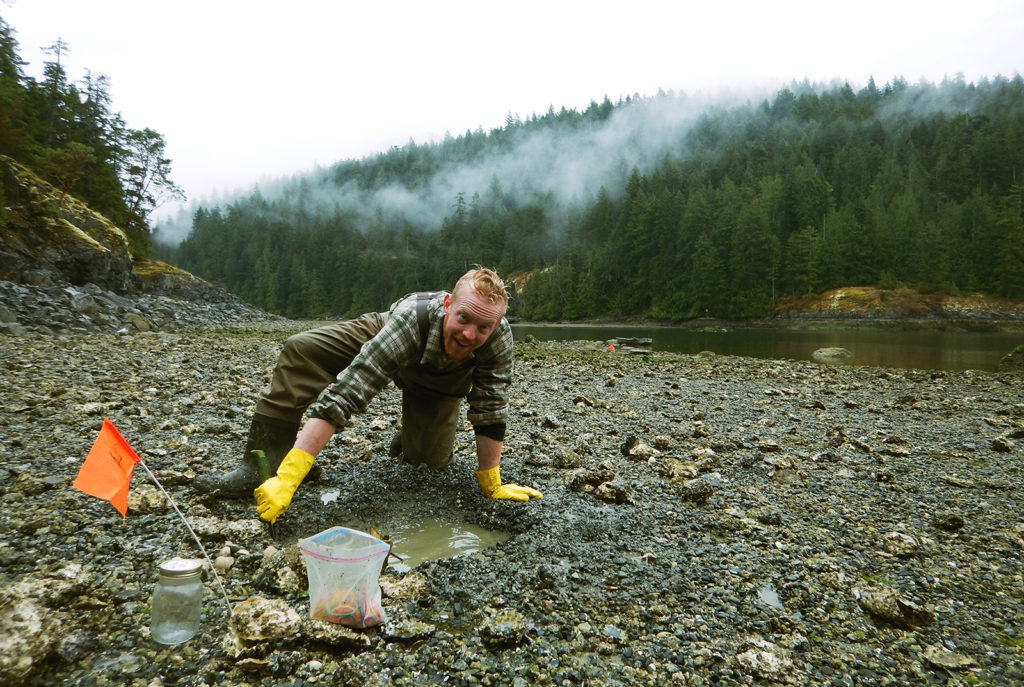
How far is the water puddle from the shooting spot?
10.6ft

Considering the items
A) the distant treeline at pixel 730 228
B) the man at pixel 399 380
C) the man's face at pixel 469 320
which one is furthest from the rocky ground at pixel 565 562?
the distant treeline at pixel 730 228

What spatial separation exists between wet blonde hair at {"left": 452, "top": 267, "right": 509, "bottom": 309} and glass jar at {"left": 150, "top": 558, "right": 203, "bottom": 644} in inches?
82.1

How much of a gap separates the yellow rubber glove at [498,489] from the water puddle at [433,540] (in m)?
0.32

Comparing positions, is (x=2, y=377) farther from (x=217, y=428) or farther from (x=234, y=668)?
(x=234, y=668)

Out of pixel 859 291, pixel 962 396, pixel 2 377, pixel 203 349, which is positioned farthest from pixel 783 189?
pixel 2 377

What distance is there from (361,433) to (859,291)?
6990cm

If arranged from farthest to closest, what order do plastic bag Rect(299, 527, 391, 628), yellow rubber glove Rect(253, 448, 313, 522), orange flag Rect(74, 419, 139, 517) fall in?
1. yellow rubber glove Rect(253, 448, 313, 522)
2. orange flag Rect(74, 419, 139, 517)
3. plastic bag Rect(299, 527, 391, 628)

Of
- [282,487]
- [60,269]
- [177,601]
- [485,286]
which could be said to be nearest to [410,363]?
[485,286]

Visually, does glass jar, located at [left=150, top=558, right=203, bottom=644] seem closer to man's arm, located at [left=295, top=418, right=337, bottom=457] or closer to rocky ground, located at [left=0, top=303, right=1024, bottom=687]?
rocky ground, located at [left=0, top=303, right=1024, bottom=687]

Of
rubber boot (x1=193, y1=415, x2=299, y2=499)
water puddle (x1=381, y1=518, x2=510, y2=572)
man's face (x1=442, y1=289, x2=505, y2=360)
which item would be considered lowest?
water puddle (x1=381, y1=518, x2=510, y2=572)

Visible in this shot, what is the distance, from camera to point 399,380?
4.38m

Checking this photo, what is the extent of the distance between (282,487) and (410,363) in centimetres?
118

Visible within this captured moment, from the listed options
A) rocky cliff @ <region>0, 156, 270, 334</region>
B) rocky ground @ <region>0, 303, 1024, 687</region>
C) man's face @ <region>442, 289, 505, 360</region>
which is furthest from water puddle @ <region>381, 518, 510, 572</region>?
rocky cliff @ <region>0, 156, 270, 334</region>

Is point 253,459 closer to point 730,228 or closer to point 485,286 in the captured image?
point 485,286
